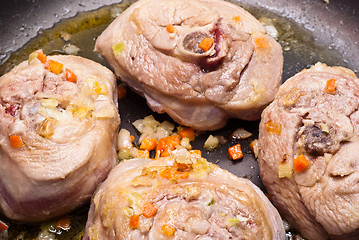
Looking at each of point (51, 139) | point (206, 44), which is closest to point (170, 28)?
point (206, 44)

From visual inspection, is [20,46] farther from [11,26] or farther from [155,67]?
[155,67]

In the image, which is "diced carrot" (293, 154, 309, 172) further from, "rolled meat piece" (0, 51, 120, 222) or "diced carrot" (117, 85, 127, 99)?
"diced carrot" (117, 85, 127, 99)

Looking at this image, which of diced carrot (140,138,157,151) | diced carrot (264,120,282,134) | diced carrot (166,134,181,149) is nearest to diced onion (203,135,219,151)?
diced carrot (166,134,181,149)

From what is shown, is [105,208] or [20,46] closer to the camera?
[105,208]

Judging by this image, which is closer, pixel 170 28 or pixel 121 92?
pixel 170 28

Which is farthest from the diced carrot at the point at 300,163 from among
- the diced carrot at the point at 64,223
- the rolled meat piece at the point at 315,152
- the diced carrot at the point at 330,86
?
the diced carrot at the point at 64,223

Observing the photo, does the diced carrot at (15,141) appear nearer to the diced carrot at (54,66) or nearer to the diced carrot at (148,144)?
the diced carrot at (54,66)

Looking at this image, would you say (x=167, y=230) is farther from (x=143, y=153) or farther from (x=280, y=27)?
(x=280, y=27)

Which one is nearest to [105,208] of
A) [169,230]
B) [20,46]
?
[169,230]
